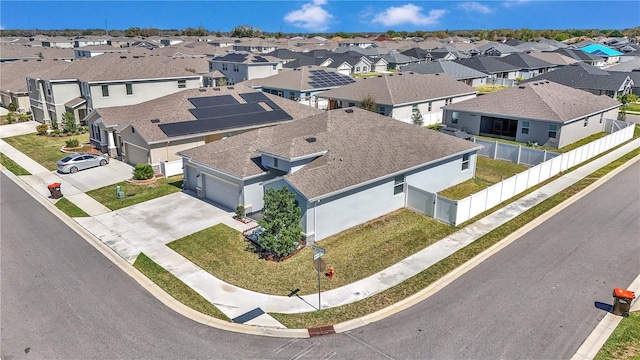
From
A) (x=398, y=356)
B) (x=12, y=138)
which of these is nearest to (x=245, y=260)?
(x=398, y=356)

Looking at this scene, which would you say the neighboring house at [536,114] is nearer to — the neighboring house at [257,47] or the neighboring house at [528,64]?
the neighboring house at [528,64]

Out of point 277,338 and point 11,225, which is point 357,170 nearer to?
point 277,338

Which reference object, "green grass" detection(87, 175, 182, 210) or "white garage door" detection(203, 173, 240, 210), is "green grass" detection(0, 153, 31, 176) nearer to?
"green grass" detection(87, 175, 182, 210)

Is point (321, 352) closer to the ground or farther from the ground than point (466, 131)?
closer to the ground

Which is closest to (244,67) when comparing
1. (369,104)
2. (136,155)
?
(369,104)

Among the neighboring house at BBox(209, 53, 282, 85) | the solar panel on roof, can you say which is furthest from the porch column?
the neighboring house at BBox(209, 53, 282, 85)

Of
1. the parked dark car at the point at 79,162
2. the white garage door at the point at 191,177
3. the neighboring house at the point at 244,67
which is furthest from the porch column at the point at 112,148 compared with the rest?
the neighboring house at the point at 244,67
